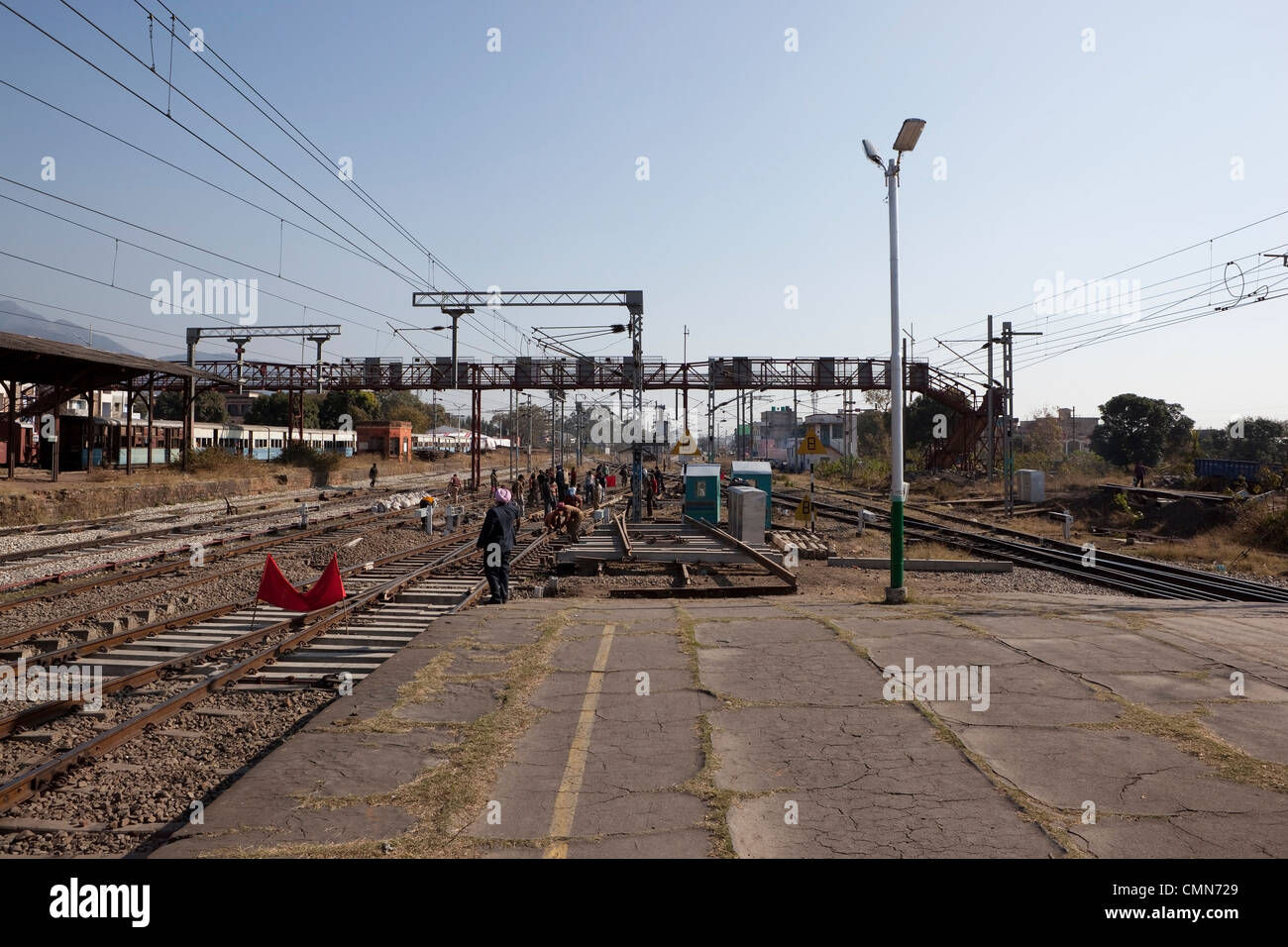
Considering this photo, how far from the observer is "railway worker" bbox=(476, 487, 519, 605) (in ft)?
37.9

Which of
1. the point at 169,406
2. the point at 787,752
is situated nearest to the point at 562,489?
the point at 787,752

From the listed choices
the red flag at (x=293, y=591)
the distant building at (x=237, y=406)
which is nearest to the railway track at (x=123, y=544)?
the red flag at (x=293, y=591)

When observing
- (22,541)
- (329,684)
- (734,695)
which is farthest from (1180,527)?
(22,541)

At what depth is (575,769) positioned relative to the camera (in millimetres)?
5262

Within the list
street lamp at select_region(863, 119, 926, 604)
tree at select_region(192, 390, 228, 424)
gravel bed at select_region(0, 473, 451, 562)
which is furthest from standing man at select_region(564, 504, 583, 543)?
tree at select_region(192, 390, 228, 424)

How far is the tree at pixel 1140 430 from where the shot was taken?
61.1m

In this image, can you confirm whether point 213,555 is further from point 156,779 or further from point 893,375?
point 893,375

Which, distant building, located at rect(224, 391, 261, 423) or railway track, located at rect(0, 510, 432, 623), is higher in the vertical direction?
distant building, located at rect(224, 391, 261, 423)

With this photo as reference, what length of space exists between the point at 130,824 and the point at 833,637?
265 inches

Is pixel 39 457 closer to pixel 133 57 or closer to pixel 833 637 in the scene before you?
pixel 133 57

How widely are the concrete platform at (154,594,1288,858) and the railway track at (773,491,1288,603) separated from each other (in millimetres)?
7342

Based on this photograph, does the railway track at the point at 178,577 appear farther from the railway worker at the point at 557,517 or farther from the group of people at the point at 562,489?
the railway worker at the point at 557,517

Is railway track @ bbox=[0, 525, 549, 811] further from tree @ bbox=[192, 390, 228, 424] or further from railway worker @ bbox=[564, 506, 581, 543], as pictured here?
tree @ bbox=[192, 390, 228, 424]
